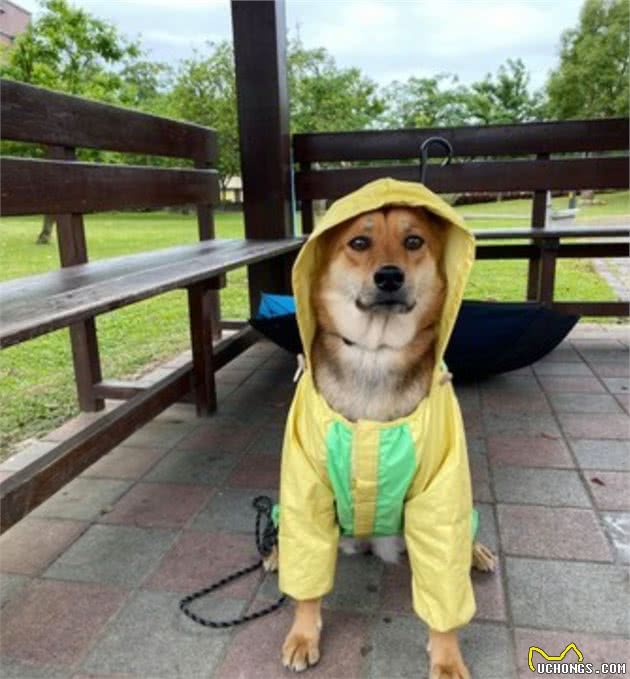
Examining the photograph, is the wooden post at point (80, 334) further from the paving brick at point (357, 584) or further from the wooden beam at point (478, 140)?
the wooden beam at point (478, 140)

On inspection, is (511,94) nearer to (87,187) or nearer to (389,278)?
(87,187)

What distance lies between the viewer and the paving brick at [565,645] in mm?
1483

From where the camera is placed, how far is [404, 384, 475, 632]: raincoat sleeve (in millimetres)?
1415

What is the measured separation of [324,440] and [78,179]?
1771mm

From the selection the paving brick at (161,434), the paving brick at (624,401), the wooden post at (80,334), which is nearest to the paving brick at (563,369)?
the paving brick at (624,401)

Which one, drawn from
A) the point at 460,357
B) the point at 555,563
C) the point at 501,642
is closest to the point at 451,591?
the point at 501,642

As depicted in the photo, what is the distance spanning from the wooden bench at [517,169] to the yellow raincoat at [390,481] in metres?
2.97

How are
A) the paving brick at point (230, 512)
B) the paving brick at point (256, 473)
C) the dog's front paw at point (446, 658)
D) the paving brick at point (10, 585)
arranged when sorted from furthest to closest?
the paving brick at point (256, 473) → the paving brick at point (230, 512) → the paving brick at point (10, 585) → the dog's front paw at point (446, 658)

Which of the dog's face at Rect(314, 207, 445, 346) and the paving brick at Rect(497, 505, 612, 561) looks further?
the paving brick at Rect(497, 505, 612, 561)

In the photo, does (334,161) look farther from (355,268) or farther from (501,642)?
(501,642)

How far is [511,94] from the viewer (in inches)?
1411

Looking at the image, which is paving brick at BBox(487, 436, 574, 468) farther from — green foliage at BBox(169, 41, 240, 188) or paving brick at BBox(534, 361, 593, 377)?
green foliage at BBox(169, 41, 240, 188)

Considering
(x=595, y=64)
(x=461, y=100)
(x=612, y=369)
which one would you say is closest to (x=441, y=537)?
(x=612, y=369)

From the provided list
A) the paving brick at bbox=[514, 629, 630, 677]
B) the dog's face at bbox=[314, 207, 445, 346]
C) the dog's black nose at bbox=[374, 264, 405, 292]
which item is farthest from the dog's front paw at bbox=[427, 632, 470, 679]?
the dog's black nose at bbox=[374, 264, 405, 292]
